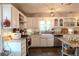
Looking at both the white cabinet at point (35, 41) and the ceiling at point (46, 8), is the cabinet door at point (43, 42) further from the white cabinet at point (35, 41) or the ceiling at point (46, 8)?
the ceiling at point (46, 8)

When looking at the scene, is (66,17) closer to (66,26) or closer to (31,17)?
(66,26)

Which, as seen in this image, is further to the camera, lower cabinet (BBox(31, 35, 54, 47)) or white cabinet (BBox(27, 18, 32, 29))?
white cabinet (BBox(27, 18, 32, 29))

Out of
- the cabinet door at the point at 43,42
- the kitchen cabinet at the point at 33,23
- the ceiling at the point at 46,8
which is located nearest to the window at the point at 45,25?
the kitchen cabinet at the point at 33,23

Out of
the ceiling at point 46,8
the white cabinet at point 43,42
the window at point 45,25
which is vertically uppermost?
the ceiling at point 46,8

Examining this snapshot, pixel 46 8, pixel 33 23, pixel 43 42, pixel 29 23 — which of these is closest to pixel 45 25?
pixel 33 23

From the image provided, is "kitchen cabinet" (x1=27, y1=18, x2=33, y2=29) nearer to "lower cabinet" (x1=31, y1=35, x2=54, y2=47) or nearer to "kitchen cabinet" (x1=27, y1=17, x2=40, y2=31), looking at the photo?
"kitchen cabinet" (x1=27, y1=17, x2=40, y2=31)

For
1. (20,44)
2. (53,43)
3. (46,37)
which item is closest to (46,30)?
(46,37)

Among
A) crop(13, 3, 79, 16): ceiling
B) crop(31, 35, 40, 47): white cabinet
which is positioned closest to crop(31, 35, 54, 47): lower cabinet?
crop(31, 35, 40, 47): white cabinet

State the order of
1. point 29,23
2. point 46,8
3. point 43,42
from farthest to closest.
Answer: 1. point 29,23
2. point 43,42
3. point 46,8

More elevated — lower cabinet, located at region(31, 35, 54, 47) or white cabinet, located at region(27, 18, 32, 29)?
white cabinet, located at region(27, 18, 32, 29)

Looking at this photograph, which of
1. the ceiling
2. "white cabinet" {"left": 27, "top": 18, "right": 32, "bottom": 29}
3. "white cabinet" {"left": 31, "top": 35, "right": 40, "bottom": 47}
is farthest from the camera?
"white cabinet" {"left": 27, "top": 18, "right": 32, "bottom": 29}

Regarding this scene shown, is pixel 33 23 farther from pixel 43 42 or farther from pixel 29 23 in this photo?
pixel 43 42

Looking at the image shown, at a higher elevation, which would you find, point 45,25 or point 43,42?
point 45,25

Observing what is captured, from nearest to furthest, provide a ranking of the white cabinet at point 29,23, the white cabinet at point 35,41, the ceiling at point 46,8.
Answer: the ceiling at point 46,8 < the white cabinet at point 35,41 < the white cabinet at point 29,23
